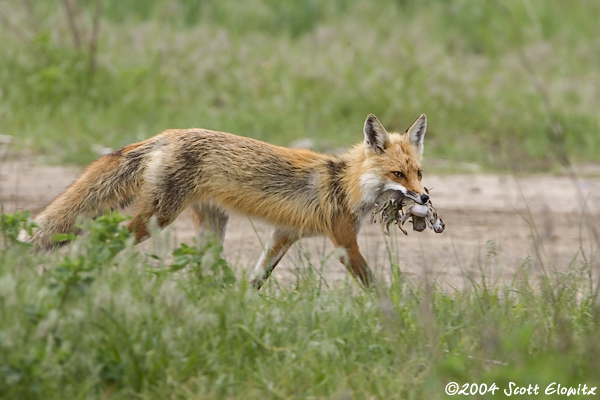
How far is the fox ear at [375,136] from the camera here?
563 cm

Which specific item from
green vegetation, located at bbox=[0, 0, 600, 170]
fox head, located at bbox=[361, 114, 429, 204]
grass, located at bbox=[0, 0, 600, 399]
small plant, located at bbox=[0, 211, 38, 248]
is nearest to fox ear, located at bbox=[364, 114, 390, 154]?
fox head, located at bbox=[361, 114, 429, 204]

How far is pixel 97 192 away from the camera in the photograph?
5.29 m

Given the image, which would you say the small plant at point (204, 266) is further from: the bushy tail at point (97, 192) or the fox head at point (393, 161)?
the fox head at point (393, 161)

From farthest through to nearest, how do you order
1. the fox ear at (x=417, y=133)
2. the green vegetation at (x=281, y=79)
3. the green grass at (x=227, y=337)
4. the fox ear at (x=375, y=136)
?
the green vegetation at (x=281, y=79) → the fox ear at (x=417, y=133) → the fox ear at (x=375, y=136) → the green grass at (x=227, y=337)

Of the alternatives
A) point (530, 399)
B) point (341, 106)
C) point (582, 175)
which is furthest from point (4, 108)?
point (530, 399)

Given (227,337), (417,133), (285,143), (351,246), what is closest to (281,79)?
(285,143)

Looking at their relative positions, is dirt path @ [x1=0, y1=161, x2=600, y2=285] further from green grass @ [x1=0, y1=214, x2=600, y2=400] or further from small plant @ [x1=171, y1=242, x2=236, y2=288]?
small plant @ [x1=171, y1=242, x2=236, y2=288]

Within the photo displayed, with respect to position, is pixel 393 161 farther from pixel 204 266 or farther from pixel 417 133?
pixel 204 266

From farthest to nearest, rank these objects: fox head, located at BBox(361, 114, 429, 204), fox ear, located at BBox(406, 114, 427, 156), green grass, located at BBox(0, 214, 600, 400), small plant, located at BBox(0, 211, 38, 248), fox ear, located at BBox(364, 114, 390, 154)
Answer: fox ear, located at BBox(406, 114, 427, 156) < fox ear, located at BBox(364, 114, 390, 154) < fox head, located at BBox(361, 114, 429, 204) < small plant, located at BBox(0, 211, 38, 248) < green grass, located at BBox(0, 214, 600, 400)

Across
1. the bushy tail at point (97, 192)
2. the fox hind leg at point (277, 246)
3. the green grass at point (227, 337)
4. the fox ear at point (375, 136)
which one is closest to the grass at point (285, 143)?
the green grass at point (227, 337)

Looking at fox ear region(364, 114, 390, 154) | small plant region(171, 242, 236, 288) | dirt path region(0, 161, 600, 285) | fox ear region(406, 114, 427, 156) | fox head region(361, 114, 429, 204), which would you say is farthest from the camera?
dirt path region(0, 161, 600, 285)

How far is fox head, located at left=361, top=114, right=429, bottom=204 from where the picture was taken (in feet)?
17.7

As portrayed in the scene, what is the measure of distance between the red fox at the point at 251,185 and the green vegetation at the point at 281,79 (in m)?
3.76

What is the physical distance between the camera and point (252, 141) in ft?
18.9
